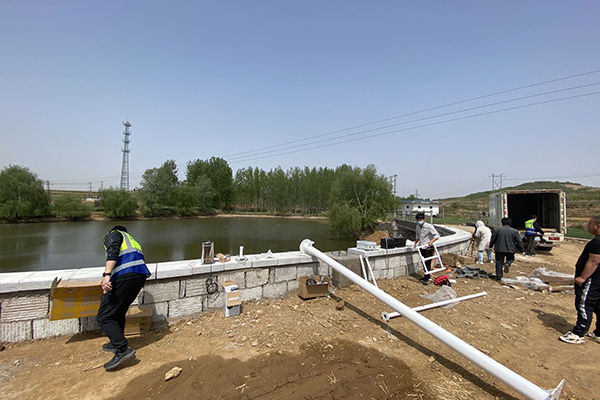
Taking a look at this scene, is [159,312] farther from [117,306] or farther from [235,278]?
[235,278]

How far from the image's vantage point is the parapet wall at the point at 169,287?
3.08m

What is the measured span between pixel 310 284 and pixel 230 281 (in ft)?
4.42

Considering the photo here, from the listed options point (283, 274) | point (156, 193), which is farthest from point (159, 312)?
point (156, 193)

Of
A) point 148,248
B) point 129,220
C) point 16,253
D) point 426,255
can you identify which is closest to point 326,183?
point 129,220

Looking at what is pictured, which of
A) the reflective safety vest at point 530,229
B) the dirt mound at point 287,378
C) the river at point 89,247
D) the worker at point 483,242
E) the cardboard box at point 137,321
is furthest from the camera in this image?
the river at point 89,247

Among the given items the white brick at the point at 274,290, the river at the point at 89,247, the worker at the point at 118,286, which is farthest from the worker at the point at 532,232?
the river at the point at 89,247

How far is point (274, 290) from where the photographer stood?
180 inches

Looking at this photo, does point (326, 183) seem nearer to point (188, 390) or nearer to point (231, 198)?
point (231, 198)

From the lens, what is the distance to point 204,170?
6356 centimetres

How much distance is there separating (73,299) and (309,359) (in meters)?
2.77

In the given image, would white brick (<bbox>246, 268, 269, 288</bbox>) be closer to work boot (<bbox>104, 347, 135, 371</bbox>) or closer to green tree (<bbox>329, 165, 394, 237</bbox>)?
work boot (<bbox>104, 347, 135, 371</bbox>)

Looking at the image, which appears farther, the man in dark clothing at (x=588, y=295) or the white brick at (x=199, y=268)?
the white brick at (x=199, y=268)

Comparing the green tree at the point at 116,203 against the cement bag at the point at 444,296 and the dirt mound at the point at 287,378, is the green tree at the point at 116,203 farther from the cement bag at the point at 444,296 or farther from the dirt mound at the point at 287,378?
the cement bag at the point at 444,296

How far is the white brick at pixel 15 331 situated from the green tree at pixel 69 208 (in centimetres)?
4820
